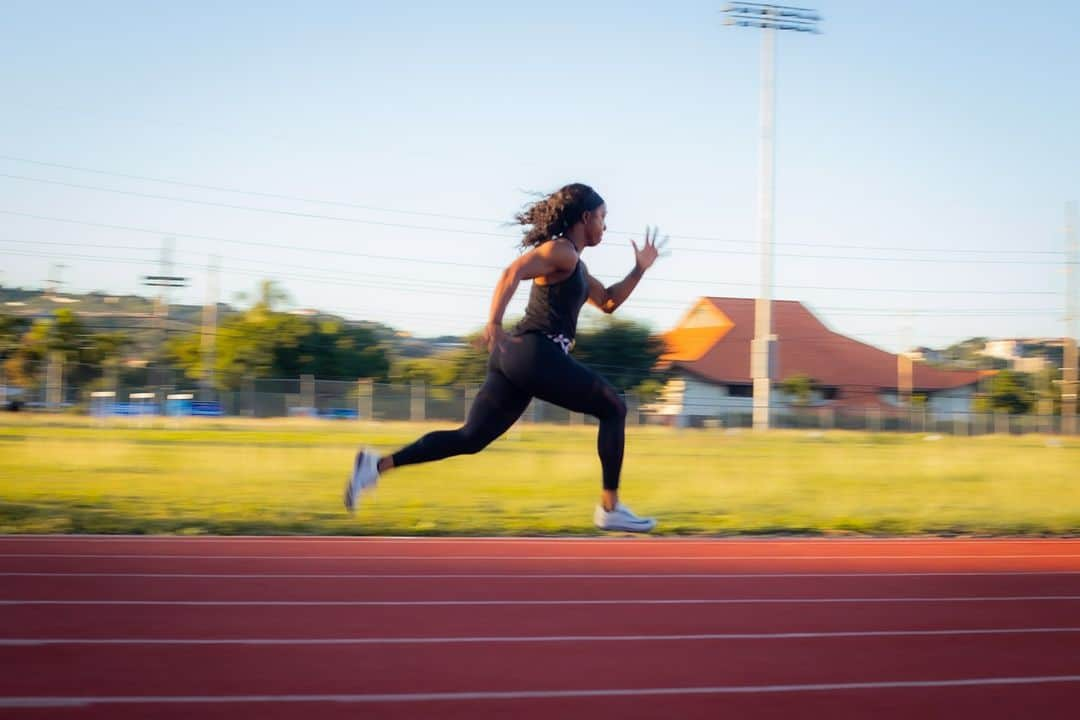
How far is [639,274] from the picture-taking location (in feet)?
21.3

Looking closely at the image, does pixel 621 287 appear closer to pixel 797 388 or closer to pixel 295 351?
pixel 295 351

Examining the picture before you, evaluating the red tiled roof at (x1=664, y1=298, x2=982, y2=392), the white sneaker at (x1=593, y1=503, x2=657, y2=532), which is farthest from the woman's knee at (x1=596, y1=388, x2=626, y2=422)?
the red tiled roof at (x1=664, y1=298, x2=982, y2=392)

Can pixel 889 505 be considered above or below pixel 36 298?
below

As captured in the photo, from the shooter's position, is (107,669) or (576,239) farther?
(576,239)

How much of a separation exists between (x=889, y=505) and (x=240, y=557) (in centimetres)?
797

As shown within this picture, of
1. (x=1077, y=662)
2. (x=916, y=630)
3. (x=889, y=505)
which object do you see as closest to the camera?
(x=1077, y=662)

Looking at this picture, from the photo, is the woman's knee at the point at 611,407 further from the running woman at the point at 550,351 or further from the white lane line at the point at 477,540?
the white lane line at the point at 477,540

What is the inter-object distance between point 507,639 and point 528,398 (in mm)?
1542

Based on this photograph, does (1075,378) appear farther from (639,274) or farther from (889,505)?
(639,274)

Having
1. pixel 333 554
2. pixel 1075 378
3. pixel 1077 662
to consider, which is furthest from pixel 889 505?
pixel 1075 378

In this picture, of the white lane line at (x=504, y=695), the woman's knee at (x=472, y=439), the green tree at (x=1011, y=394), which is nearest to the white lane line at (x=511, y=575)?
the woman's knee at (x=472, y=439)

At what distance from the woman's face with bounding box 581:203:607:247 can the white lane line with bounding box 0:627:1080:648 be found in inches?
87.5

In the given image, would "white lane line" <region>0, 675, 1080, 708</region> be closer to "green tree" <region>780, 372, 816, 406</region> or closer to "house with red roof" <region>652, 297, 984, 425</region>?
"house with red roof" <region>652, 297, 984, 425</region>

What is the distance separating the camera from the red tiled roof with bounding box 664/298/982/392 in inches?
2591
